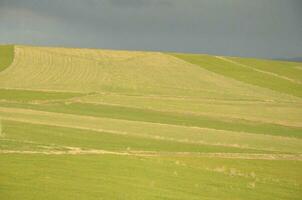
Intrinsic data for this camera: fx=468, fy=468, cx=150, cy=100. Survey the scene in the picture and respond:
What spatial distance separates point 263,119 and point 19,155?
26.2 metres

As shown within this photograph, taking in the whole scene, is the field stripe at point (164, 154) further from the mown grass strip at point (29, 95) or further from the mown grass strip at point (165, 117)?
the mown grass strip at point (29, 95)

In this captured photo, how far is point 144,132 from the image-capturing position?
3406 cm

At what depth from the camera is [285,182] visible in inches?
880

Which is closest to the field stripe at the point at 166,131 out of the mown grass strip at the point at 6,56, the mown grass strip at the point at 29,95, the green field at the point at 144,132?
the green field at the point at 144,132

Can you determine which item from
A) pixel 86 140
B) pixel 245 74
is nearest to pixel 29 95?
pixel 86 140

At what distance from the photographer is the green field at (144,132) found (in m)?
19.7

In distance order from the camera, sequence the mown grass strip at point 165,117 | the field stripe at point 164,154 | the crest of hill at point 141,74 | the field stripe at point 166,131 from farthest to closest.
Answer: the crest of hill at point 141,74 → the mown grass strip at point 165,117 → the field stripe at point 166,131 → the field stripe at point 164,154

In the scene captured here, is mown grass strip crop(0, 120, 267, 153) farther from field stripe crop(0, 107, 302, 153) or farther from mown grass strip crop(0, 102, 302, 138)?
mown grass strip crop(0, 102, 302, 138)

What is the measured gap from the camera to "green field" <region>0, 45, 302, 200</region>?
19656 millimetres

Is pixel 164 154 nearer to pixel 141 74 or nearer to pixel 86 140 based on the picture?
pixel 86 140

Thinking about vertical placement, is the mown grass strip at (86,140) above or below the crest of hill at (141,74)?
below

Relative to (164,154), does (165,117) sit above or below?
above

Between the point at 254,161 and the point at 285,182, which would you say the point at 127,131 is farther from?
the point at 285,182

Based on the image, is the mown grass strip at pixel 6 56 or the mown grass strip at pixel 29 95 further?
the mown grass strip at pixel 6 56
